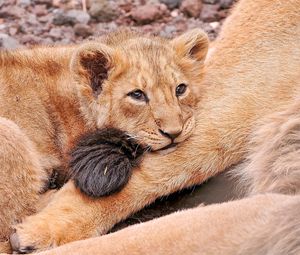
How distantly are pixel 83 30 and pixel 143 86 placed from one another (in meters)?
1.82

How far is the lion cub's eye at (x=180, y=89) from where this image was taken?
3.37 m

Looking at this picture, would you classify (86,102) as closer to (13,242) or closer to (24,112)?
(24,112)

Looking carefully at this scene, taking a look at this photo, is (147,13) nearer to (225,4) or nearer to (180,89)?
(225,4)

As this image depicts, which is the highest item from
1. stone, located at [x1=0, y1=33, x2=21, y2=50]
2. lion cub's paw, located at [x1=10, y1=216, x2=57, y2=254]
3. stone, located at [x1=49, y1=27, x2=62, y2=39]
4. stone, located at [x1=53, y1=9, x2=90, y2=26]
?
lion cub's paw, located at [x1=10, y1=216, x2=57, y2=254]

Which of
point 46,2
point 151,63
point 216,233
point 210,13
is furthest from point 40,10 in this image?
point 216,233

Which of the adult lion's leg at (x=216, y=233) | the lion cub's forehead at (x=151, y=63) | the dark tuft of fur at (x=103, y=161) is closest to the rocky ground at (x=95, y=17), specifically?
the lion cub's forehead at (x=151, y=63)

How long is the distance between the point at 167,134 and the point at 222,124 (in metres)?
0.23

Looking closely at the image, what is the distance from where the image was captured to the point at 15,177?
314 centimetres

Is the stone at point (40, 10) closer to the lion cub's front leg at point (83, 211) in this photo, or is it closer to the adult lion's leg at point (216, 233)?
the lion cub's front leg at point (83, 211)

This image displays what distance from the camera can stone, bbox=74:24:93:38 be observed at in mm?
5070

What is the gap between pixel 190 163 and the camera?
3.25 metres

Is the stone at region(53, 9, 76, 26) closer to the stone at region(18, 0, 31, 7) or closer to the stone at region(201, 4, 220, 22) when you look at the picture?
the stone at region(18, 0, 31, 7)

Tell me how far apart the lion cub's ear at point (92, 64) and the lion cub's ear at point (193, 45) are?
0.29 m

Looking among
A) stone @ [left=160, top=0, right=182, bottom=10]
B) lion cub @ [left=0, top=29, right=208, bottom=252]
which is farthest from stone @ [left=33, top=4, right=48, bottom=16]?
lion cub @ [left=0, top=29, right=208, bottom=252]
